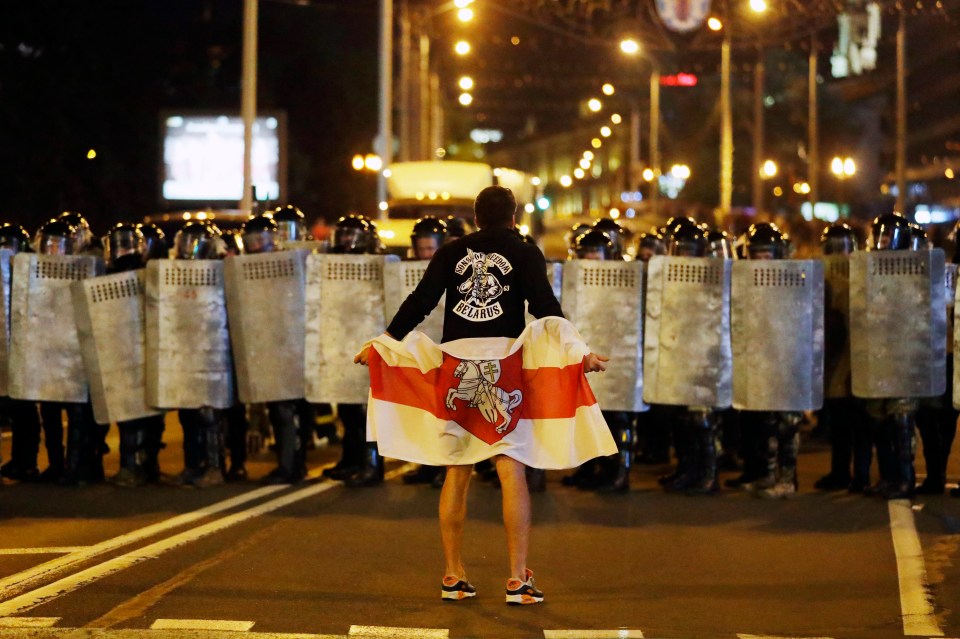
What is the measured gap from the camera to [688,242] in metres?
11.6

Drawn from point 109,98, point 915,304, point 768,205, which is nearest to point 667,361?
point 915,304

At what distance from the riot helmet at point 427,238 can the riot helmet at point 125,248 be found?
207cm

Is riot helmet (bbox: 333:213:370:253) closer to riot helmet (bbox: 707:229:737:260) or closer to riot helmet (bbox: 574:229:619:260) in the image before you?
riot helmet (bbox: 574:229:619:260)

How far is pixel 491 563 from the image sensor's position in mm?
8602

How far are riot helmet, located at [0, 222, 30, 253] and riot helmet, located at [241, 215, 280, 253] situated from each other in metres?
1.91

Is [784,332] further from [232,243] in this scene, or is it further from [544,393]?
[232,243]

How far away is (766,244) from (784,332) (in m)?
0.68

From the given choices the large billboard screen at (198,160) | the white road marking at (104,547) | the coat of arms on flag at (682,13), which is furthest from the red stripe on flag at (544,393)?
the large billboard screen at (198,160)

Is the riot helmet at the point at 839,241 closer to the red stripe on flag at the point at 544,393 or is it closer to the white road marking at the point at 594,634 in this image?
the red stripe on flag at the point at 544,393

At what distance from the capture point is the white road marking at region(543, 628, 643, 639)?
6777mm

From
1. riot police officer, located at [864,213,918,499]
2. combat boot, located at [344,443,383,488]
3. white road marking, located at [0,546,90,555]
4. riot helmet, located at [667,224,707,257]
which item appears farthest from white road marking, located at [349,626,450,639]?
riot police officer, located at [864,213,918,499]

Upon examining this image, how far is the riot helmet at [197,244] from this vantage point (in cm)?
1182

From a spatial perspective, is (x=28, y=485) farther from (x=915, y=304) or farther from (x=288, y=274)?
(x=915, y=304)

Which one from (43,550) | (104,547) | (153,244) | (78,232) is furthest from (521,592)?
(78,232)
